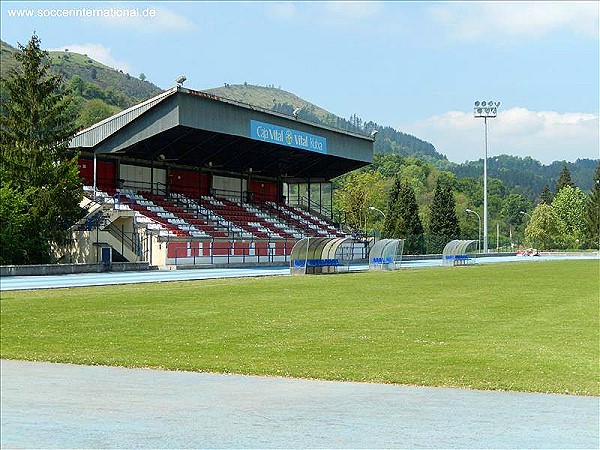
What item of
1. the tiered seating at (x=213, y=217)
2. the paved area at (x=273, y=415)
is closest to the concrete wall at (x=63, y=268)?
the tiered seating at (x=213, y=217)

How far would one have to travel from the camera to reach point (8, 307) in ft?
63.6

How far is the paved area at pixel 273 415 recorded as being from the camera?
6.88m

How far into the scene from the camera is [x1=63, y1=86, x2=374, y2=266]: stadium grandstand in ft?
142

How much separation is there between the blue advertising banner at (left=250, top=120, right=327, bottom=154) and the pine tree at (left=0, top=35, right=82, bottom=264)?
12598 mm

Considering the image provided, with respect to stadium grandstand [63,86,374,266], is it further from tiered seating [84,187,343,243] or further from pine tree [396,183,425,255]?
pine tree [396,183,425,255]

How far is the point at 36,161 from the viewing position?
129ft

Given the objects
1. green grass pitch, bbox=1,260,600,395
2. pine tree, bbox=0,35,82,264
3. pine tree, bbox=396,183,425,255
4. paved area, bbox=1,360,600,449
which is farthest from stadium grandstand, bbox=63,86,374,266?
paved area, bbox=1,360,600,449

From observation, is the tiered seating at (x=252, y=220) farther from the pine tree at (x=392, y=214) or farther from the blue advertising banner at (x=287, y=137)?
the pine tree at (x=392, y=214)

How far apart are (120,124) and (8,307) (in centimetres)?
2619

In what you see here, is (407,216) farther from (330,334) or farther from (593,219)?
(330,334)

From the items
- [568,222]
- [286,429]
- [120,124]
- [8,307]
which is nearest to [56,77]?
[120,124]

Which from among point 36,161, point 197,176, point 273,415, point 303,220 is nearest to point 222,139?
point 197,176

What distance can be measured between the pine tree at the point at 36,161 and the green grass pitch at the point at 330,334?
1490cm

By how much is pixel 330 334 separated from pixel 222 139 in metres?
36.7
